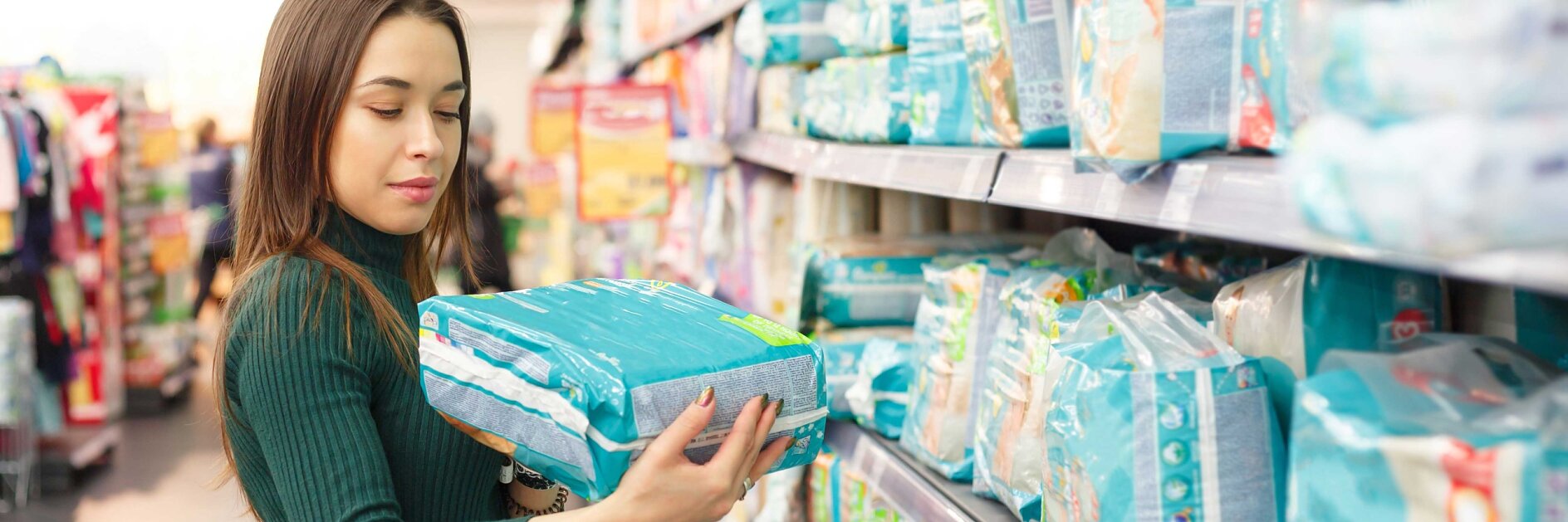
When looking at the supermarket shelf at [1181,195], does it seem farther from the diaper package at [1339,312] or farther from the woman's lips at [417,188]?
the woman's lips at [417,188]

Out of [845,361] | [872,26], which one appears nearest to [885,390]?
[845,361]

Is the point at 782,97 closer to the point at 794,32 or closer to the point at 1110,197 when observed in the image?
the point at 794,32

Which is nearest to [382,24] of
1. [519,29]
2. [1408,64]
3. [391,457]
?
[391,457]

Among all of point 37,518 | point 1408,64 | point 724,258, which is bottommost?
point 37,518

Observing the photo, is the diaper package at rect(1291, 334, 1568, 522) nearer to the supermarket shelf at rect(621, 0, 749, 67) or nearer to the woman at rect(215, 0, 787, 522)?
the woman at rect(215, 0, 787, 522)

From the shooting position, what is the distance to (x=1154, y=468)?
0.98 metres

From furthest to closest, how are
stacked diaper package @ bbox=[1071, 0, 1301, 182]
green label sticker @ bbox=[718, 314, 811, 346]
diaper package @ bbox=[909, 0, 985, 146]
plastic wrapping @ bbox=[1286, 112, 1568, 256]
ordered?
diaper package @ bbox=[909, 0, 985, 146]
green label sticker @ bbox=[718, 314, 811, 346]
stacked diaper package @ bbox=[1071, 0, 1301, 182]
plastic wrapping @ bbox=[1286, 112, 1568, 256]

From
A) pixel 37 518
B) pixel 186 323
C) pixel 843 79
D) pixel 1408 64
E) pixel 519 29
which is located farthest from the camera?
pixel 519 29

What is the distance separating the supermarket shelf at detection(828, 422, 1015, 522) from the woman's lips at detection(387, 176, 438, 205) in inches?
30.3

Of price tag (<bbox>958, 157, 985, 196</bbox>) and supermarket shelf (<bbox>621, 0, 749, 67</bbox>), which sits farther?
supermarket shelf (<bbox>621, 0, 749, 67</bbox>)

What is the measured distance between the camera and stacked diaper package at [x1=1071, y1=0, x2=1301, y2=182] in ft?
3.09

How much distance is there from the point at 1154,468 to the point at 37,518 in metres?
4.77

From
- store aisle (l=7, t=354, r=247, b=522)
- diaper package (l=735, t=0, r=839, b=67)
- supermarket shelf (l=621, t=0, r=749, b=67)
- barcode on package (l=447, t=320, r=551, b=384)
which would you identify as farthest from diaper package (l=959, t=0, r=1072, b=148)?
store aisle (l=7, t=354, r=247, b=522)

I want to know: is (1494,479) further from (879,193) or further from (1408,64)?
(879,193)
